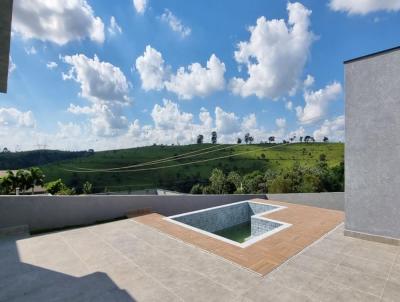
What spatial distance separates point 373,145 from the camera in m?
5.64

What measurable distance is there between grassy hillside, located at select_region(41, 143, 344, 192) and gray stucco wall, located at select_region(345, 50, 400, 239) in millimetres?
44092

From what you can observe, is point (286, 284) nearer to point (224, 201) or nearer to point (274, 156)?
point (224, 201)

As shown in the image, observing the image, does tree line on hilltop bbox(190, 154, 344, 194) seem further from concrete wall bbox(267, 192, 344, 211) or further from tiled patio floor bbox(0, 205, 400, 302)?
tiled patio floor bbox(0, 205, 400, 302)

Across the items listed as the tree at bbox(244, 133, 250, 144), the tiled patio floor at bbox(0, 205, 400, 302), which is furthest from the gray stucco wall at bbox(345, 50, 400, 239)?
the tree at bbox(244, 133, 250, 144)

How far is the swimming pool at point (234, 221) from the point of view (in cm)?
788

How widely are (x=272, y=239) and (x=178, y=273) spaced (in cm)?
272

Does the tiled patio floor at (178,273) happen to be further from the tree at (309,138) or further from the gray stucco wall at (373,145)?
the tree at (309,138)

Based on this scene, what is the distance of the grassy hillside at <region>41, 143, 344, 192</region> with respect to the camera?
53594 mm

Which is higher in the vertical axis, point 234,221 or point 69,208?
point 69,208

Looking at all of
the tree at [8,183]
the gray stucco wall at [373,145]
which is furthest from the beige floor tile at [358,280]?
the tree at [8,183]

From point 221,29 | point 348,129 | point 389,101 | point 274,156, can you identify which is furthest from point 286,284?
point 274,156

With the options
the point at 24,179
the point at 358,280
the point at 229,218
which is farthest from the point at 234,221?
the point at 24,179

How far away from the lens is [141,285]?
3.94m

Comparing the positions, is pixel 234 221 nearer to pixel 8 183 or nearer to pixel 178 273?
pixel 178 273
